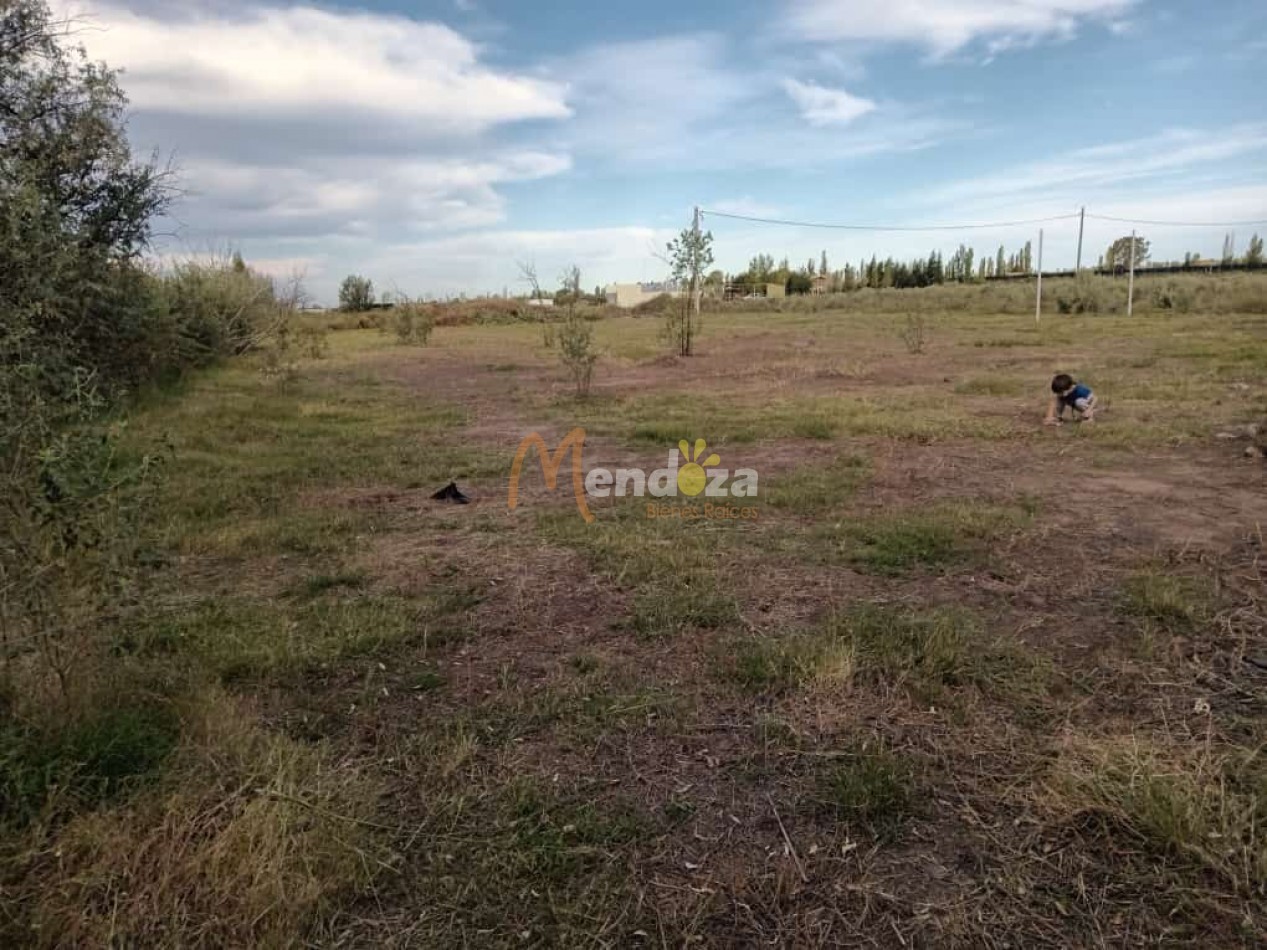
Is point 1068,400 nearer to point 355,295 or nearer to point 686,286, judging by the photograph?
point 686,286

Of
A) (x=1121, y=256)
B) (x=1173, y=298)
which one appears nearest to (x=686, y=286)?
(x=1173, y=298)

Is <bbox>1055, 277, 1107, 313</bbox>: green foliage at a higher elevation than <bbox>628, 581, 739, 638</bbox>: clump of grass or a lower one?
higher

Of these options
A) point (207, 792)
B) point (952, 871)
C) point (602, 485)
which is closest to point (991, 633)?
Result: point (952, 871)

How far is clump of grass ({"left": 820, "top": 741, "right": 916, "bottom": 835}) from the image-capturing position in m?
1.89

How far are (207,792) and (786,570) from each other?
2581 millimetres

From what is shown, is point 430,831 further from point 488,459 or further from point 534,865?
point 488,459

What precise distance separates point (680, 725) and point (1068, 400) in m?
6.47

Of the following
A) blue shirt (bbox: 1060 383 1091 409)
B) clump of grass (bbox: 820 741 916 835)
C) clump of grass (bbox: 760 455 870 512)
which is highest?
blue shirt (bbox: 1060 383 1091 409)

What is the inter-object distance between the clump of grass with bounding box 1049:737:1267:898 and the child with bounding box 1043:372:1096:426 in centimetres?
565

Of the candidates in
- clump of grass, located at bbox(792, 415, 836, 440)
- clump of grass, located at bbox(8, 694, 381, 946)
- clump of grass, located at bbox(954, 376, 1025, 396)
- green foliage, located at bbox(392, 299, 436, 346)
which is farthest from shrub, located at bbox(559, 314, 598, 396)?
green foliage, located at bbox(392, 299, 436, 346)

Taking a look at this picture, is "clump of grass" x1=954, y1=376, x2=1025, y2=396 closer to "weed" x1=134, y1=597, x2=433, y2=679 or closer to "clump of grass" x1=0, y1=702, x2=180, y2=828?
"weed" x1=134, y1=597, x2=433, y2=679

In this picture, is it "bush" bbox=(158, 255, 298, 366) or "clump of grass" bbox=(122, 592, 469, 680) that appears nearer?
"clump of grass" bbox=(122, 592, 469, 680)

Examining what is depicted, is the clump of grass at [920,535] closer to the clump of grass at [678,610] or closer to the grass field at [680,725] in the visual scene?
the grass field at [680,725]

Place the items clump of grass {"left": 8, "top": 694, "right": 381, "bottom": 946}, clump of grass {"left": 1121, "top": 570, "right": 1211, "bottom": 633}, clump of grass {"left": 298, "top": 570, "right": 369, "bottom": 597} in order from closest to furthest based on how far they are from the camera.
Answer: clump of grass {"left": 8, "top": 694, "right": 381, "bottom": 946} → clump of grass {"left": 1121, "top": 570, "right": 1211, "bottom": 633} → clump of grass {"left": 298, "top": 570, "right": 369, "bottom": 597}
